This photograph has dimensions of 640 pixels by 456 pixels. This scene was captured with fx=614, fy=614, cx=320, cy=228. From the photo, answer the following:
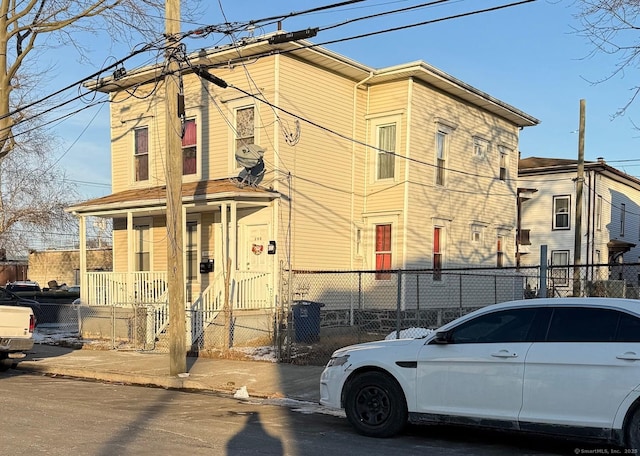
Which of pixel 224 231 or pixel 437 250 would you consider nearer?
pixel 224 231

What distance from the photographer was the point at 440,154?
2000cm

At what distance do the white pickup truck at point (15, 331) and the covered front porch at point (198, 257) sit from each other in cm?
358

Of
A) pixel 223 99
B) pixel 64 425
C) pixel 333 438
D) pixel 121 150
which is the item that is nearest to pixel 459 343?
pixel 333 438

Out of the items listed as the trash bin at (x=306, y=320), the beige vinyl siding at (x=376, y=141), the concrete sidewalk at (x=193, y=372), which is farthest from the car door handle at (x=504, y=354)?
the beige vinyl siding at (x=376, y=141)

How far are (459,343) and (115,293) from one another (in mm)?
13286

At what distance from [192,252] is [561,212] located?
20.9 meters

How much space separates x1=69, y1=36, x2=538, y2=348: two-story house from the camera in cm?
1652

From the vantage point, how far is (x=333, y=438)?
6.97 m

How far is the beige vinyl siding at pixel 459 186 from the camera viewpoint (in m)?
18.8

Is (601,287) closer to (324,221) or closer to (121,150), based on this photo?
(324,221)

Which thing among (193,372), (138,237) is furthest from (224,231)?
(138,237)

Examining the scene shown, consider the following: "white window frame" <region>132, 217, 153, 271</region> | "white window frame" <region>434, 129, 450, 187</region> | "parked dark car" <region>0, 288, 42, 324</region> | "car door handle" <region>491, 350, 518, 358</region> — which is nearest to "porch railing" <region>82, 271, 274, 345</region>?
"white window frame" <region>132, 217, 153, 271</region>

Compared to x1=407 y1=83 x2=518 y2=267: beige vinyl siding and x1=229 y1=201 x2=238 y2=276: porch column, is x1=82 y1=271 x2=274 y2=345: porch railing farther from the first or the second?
x1=407 y1=83 x2=518 y2=267: beige vinyl siding

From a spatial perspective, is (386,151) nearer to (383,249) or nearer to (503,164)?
(383,249)
